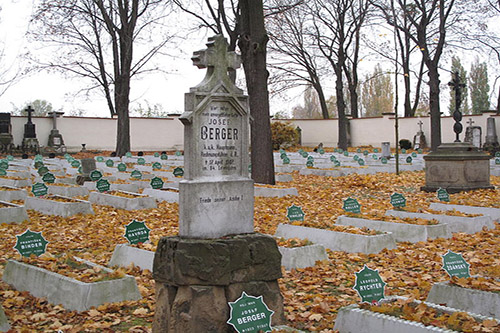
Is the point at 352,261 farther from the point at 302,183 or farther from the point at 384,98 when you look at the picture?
the point at 384,98

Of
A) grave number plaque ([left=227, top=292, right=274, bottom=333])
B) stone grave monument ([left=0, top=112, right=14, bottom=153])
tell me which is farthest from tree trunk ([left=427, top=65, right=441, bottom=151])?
grave number plaque ([left=227, top=292, right=274, bottom=333])

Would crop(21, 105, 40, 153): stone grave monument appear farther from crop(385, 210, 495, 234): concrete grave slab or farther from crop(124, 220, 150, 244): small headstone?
crop(385, 210, 495, 234): concrete grave slab

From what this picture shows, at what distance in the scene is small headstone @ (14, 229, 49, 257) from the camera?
675 centimetres

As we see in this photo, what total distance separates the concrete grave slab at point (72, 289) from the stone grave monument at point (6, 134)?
2767 cm

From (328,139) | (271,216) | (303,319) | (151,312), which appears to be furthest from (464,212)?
(328,139)

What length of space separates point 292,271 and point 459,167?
813cm

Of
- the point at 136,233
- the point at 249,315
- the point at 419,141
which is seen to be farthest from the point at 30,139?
the point at 249,315

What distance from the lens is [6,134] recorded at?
107 ft

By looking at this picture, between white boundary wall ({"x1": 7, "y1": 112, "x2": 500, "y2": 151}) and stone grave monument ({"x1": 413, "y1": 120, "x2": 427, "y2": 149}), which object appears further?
stone grave monument ({"x1": 413, "y1": 120, "x2": 427, "y2": 149})

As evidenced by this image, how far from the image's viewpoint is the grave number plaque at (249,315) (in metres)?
4.55

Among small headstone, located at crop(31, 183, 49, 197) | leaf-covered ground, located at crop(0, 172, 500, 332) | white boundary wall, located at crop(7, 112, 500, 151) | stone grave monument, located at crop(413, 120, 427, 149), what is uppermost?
white boundary wall, located at crop(7, 112, 500, 151)

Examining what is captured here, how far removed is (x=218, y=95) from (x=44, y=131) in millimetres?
32762

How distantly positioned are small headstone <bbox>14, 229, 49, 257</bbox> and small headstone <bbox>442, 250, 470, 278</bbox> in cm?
461

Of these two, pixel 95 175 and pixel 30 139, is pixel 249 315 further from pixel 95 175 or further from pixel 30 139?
pixel 30 139
